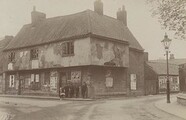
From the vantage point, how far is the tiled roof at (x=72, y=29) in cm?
2920

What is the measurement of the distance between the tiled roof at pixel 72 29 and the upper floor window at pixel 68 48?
0.69 meters

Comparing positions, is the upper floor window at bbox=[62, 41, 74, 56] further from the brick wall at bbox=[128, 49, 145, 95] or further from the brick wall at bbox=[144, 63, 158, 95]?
the brick wall at bbox=[144, 63, 158, 95]

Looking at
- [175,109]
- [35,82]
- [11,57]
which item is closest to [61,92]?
[35,82]

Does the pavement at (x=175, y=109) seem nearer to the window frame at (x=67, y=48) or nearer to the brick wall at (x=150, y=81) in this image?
the window frame at (x=67, y=48)

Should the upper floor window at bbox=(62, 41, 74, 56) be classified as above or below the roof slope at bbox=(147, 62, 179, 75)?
above

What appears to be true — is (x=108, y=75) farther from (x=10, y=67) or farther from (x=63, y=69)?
(x=10, y=67)

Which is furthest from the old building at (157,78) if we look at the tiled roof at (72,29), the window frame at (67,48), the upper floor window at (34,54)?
the upper floor window at (34,54)

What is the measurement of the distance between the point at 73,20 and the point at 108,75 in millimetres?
6975

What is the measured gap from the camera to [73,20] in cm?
3136

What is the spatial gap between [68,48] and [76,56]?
149 centimetres

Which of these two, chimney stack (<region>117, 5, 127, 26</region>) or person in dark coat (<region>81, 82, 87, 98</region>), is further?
chimney stack (<region>117, 5, 127, 26</region>)

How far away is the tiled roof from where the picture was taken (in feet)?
95.8

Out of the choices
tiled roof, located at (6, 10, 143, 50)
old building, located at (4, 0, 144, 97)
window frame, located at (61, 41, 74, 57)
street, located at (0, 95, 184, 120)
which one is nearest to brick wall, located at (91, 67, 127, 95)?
old building, located at (4, 0, 144, 97)

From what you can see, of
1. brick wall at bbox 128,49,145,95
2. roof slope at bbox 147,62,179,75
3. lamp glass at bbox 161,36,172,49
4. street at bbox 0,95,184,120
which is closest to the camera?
street at bbox 0,95,184,120
